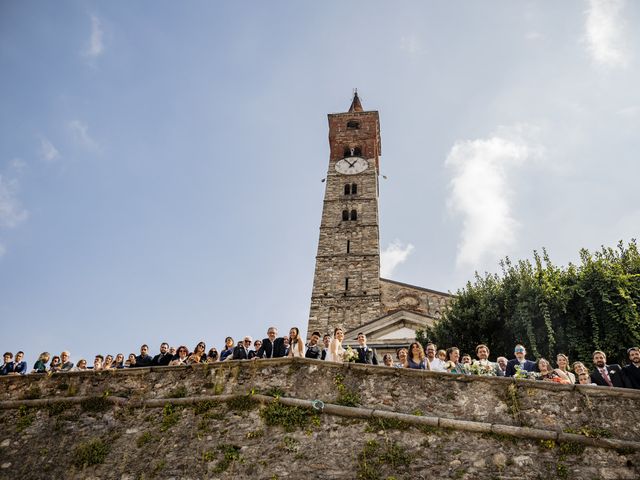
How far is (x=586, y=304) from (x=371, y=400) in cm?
816

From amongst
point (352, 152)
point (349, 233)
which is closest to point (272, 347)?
point (349, 233)

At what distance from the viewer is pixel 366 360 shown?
Result: 30.7 feet

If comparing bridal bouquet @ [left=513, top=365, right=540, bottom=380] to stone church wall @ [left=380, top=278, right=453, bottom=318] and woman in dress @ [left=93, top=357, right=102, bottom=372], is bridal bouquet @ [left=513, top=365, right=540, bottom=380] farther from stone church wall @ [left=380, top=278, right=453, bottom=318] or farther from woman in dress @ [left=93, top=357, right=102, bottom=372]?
stone church wall @ [left=380, top=278, right=453, bottom=318]

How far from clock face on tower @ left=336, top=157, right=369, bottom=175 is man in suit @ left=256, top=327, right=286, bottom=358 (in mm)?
24049

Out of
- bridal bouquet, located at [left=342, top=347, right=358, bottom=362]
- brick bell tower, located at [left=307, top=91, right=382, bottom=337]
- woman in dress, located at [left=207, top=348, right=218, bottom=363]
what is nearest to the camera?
bridal bouquet, located at [left=342, top=347, right=358, bottom=362]

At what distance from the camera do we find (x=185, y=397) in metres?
9.16

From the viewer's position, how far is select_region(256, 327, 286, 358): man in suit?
9637 mm

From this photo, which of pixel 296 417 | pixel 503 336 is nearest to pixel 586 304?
pixel 503 336

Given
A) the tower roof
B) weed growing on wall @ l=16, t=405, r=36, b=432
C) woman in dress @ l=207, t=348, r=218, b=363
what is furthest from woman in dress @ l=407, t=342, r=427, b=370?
the tower roof

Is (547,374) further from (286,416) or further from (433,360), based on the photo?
(286,416)

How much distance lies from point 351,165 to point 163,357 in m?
24.7

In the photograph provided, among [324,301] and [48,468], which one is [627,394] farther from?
[324,301]

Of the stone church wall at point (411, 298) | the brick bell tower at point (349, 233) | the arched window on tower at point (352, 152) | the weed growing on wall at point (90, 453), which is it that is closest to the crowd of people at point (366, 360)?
the weed growing on wall at point (90, 453)

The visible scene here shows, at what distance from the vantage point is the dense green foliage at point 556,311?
12602mm
